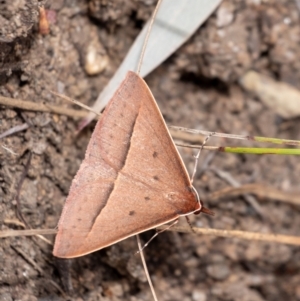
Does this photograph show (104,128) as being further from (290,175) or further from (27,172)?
(290,175)

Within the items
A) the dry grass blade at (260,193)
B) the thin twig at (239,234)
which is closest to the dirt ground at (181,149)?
the dry grass blade at (260,193)

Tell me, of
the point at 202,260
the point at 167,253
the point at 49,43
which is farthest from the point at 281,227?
the point at 49,43

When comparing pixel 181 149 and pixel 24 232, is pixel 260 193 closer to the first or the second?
pixel 181 149

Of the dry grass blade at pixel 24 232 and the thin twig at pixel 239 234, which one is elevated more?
the thin twig at pixel 239 234

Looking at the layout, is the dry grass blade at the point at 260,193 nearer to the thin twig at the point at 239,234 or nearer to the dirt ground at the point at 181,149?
the dirt ground at the point at 181,149

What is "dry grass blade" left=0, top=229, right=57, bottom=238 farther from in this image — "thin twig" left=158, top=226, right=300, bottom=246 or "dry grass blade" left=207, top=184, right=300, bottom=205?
"dry grass blade" left=207, top=184, right=300, bottom=205

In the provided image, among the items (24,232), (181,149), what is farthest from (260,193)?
(24,232)

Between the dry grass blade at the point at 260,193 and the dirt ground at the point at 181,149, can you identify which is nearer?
the dirt ground at the point at 181,149

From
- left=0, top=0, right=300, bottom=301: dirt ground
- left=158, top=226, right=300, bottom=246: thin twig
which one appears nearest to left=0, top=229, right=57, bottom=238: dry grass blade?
left=0, top=0, right=300, bottom=301: dirt ground

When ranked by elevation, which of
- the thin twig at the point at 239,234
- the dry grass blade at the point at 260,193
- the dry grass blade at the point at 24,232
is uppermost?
the thin twig at the point at 239,234
